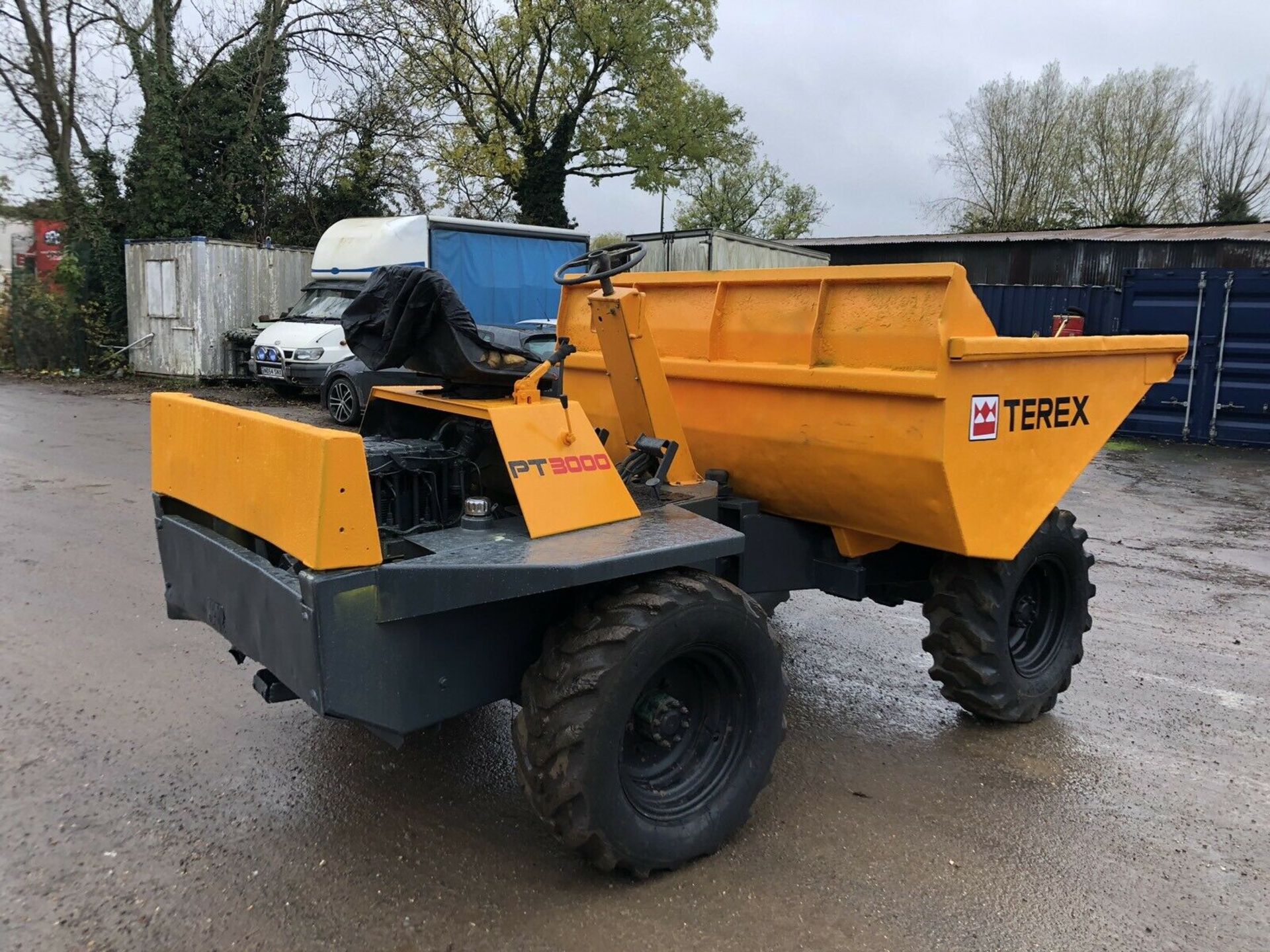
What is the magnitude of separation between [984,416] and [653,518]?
1.31 metres

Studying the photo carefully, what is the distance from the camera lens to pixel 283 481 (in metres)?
2.85

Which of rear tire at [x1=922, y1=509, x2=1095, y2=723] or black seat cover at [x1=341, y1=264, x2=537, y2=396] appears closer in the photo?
black seat cover at [x1=341, y1=264, x2=537, y2=396]

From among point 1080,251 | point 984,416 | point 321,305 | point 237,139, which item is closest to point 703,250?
point 1080,251

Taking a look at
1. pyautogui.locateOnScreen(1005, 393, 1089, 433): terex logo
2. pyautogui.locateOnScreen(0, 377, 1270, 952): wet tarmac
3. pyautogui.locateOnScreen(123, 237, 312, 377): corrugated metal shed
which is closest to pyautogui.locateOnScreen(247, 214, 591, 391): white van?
pyautogui.locateOnScreen(123, 237, 312, 377): corrugated metal shed

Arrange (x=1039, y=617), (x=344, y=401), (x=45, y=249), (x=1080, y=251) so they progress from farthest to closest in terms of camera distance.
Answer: (x=45, y=249) → (x=1080, y=251) → (x=344, y=401) → (x=1039, y=617)

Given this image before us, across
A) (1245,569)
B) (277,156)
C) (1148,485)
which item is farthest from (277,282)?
(1245,569)

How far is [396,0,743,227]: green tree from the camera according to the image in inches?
1191

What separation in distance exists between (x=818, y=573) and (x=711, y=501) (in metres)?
0.77

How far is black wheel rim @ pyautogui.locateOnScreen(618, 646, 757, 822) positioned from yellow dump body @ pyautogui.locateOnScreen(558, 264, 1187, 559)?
3.24 feet

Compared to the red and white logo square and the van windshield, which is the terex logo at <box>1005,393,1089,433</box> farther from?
the van windshield

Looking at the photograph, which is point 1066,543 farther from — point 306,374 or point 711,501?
point 306,374

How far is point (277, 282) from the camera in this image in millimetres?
19391

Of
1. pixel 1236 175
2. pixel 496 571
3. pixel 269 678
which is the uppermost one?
pixel 1236 175

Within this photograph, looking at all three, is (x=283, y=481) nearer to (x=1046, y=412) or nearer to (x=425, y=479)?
(x=425, y=479)
